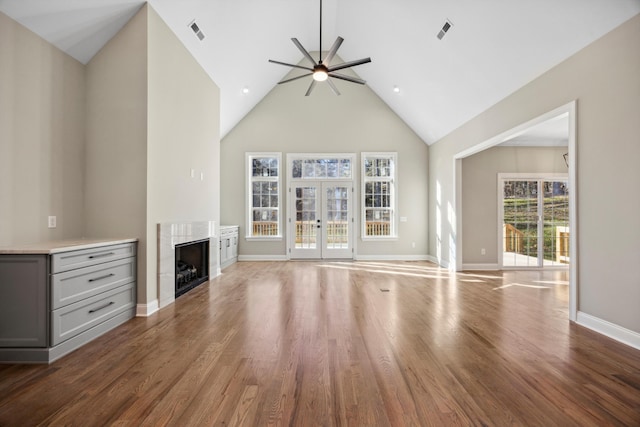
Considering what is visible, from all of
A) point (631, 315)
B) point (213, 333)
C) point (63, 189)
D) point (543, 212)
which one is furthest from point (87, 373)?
point (543, 212)

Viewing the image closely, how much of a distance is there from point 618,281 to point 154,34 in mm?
5442

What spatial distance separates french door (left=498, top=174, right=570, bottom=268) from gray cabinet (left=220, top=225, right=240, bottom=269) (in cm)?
579

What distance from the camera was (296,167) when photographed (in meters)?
7.97

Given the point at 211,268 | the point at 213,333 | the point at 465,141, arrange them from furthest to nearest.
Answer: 1. the point at 465,141
2. the point at 211,268
3. the point at 213,333

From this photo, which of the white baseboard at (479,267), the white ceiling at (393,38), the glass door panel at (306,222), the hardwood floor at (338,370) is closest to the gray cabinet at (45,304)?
the hardwood floor at (338,370)

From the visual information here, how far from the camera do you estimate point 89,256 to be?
282 centimetres

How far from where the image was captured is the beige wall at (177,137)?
3.64 metres

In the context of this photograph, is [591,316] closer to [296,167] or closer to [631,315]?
[631,315]

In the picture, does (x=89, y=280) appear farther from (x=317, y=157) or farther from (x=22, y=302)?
(x=317, y=157)

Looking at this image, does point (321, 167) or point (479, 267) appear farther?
point (321, 167)

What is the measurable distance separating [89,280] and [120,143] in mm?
1574

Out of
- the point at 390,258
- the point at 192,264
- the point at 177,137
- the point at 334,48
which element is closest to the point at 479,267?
the point at 390,258

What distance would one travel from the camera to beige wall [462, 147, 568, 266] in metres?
6.57

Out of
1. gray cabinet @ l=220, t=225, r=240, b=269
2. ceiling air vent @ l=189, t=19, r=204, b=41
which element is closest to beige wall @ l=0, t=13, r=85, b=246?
ceiling air vent @ l=189, t=19, r=204, b=41
